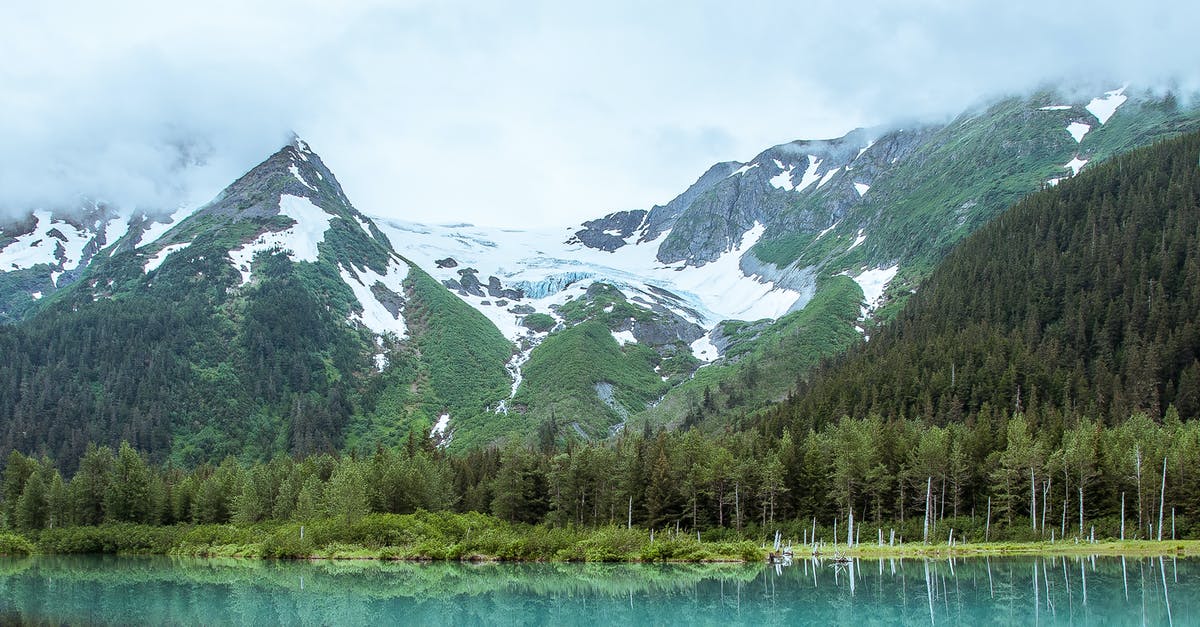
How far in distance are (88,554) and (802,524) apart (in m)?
64.8

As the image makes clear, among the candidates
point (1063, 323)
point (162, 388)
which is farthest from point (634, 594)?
point (162, 388)

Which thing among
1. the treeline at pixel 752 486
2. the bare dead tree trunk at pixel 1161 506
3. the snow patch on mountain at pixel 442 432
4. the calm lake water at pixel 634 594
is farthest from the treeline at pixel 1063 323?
the snow patch on mountain at pixel 442 432

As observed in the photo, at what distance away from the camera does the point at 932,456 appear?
267 feet

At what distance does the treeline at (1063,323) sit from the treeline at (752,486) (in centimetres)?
928

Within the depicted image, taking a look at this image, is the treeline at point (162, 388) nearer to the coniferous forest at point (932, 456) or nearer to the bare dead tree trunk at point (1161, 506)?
the coniferous forest at point (932, 456)

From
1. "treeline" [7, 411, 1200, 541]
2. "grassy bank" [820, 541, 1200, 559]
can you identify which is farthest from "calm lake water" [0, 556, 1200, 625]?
"treeline" [7, 411, 1200, 541]

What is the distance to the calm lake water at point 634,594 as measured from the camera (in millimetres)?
41594

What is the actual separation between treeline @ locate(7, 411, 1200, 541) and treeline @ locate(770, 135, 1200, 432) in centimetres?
928

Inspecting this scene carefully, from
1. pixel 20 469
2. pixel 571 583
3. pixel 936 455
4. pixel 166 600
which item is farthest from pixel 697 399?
pixel 166 600

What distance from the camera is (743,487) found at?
→ 283 feet

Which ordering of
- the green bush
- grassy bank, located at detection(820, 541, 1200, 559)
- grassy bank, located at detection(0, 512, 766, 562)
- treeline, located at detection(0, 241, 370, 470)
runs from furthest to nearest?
treeline, located at detection(0, 241, 370, 470)
the green bush
grassy bank, located at detection(0, 512, 766, 562)
grassy bank, located at detection(820, 541, 1200, 559)

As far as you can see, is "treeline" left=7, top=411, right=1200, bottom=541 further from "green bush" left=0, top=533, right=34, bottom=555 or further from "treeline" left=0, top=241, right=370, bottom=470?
"treeline" left=0, top=241, right=370, bottom=470

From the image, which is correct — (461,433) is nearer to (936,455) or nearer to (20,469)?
(20,469)

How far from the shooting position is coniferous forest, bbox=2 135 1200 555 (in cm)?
7894
